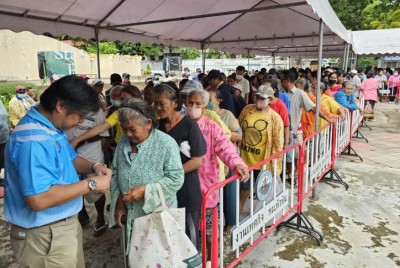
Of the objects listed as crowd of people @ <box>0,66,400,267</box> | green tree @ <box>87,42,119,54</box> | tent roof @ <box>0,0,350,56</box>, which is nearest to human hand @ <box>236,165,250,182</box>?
crowd of people @ <box>0,66,400,267</box>

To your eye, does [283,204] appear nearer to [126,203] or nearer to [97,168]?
[126,203]

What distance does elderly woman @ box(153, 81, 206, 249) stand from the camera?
2123mm

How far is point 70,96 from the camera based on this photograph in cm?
148

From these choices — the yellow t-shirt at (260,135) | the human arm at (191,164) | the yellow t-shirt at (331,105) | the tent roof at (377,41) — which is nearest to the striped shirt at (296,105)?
the yellow t-shirt at (331,105)

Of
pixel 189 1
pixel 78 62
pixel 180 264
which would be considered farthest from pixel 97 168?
pixel 78 62

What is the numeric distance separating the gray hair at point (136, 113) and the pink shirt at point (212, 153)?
2.24 ft

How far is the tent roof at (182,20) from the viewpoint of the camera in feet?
15.4

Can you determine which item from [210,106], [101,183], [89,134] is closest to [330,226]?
[210,106]

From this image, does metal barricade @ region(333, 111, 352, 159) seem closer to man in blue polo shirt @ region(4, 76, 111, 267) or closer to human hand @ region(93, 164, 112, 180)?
human hand @ region(93, 164, 112, 180)

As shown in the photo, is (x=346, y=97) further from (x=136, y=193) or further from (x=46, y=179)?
(x=46, y=179)

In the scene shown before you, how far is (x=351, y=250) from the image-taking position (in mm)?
3178

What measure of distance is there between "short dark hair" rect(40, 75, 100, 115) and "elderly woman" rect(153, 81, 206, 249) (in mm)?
688

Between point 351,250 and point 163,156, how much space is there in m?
2.44

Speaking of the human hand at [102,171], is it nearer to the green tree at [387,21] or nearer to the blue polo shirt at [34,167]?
the blue polo shirt at [34,167]
